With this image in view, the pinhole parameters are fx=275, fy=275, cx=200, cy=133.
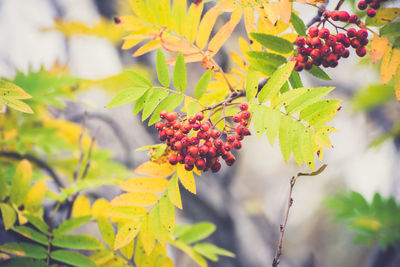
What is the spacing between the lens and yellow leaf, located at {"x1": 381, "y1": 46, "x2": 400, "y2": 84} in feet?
2.06

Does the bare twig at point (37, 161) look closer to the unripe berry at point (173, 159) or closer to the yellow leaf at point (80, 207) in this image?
the yellow leaf at point (80, 207)

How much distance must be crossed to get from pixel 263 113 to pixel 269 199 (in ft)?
21.3

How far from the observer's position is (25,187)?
2.78 feet

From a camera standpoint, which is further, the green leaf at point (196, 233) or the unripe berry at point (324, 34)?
the green leaf at point (196, 233)

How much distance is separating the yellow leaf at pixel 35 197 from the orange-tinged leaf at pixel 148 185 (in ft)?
1.12

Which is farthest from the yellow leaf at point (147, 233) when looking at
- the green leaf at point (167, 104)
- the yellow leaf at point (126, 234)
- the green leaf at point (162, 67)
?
the green leaf at point (162, 67)

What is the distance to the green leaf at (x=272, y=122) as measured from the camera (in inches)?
23.8

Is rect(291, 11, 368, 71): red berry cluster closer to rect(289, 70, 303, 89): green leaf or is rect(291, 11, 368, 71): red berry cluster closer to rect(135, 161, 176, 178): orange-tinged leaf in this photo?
rect(289, 70, 303, 89): green leaf

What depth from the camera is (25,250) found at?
74 centimetres

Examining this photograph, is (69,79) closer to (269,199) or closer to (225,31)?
(225,31)

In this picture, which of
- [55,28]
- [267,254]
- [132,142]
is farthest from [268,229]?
[55,28]

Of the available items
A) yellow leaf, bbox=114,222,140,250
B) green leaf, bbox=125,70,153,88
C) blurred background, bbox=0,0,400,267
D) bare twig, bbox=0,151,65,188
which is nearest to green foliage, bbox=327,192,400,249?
blurred background, bbox=0,0,400,267

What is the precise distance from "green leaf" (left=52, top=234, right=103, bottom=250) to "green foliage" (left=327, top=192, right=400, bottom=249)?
125 centimetres

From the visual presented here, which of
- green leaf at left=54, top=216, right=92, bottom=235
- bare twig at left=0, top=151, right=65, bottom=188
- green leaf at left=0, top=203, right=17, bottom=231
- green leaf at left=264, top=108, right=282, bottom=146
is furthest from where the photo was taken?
bare twig at left=0, top=151, right=65, bottom=188
